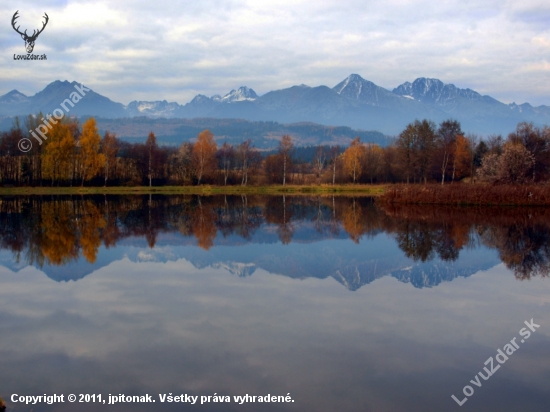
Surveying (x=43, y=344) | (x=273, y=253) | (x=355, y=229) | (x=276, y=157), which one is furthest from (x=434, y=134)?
(x=43, y=344)

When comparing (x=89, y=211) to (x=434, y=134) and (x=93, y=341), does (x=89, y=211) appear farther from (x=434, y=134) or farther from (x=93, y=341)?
(x=434, y=134)

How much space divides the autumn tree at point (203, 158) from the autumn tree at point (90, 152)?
13.5 m

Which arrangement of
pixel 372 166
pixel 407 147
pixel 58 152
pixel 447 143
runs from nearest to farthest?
pixel 58 152
pixel 407 147
pixel 447 143
pixel 372 166

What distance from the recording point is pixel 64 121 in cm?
6762

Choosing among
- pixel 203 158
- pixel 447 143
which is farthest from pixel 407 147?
pixel 203 158

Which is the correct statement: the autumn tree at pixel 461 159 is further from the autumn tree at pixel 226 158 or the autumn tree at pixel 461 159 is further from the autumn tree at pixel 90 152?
the autumn tree at pixel 90 152

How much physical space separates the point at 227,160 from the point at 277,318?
225 feet

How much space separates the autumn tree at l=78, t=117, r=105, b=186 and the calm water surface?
41384 mm

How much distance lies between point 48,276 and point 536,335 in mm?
13732

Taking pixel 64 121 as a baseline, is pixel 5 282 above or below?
below

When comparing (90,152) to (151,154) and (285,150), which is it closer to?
(151,154)

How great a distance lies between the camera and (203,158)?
240 ft

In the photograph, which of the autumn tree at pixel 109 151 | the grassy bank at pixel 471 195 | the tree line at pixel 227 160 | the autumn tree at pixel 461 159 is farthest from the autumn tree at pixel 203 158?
the grassy bank at pixel 471 195

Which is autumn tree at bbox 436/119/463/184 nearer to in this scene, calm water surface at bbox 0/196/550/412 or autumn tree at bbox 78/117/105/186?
autumn tree at bbox 78/117/105/186
